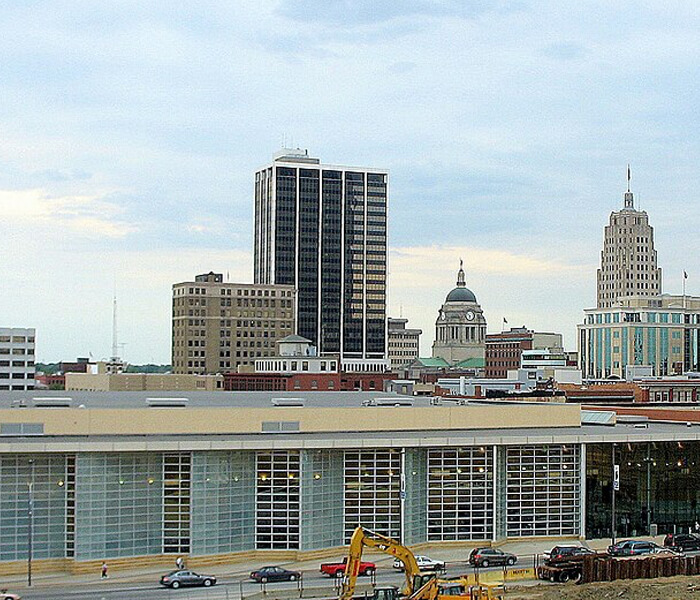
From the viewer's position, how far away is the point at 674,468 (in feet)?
294

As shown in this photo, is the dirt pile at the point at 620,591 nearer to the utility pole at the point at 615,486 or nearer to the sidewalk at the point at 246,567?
the sidewalk at the point at 246,567

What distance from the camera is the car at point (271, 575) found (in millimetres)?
69825

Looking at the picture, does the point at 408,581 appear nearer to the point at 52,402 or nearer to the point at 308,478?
the point at 308,478

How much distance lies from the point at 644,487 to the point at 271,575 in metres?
32.4

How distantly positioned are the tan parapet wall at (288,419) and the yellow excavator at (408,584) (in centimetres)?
1998

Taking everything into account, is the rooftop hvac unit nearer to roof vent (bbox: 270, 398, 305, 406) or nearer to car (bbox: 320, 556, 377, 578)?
roof vent (bbox: 270, 398, 305, 406)

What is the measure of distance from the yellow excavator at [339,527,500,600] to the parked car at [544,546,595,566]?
830 centimetres

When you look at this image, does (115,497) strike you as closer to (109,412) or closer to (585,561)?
(109,412)

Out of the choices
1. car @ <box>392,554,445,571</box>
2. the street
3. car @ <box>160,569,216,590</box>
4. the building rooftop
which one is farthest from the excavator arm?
the building rooftop

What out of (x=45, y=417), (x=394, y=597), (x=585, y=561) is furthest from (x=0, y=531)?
(x=585, y=561)

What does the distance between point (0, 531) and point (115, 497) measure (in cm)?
711

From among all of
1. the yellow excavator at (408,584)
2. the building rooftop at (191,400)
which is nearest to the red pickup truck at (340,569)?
the yellow excavator at (408,584)

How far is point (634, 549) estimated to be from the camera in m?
→ 78.4

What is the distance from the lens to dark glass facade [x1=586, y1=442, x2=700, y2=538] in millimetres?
86562
